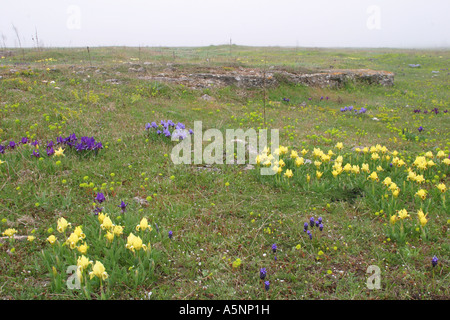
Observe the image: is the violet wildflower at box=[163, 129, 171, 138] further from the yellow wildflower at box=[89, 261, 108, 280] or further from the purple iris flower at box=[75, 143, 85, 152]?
the yellow wildflower at box=[89, 261, 108, 280]

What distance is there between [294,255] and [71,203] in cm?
348

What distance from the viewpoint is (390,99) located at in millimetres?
15773

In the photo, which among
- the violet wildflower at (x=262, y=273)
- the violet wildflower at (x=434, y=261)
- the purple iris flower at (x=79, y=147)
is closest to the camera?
the violet wildflower at (x=262, y=273)

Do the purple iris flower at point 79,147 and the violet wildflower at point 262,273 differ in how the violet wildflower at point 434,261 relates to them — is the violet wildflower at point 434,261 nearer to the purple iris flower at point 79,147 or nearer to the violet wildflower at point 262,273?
the violet wildflower at point 262,273

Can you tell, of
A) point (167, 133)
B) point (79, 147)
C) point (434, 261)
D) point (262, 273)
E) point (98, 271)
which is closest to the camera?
point (98, 271)

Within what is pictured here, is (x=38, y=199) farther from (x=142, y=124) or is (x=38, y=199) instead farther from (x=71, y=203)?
(x=142, y=124)

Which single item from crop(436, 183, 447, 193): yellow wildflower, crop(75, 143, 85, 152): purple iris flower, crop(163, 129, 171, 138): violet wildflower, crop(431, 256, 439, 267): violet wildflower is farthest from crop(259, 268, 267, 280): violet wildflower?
crop(163, 129, 171, 138): violet wildflower

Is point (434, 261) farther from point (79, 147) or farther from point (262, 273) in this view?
point (79, 147)

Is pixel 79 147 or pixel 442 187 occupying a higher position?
pixel 79 147

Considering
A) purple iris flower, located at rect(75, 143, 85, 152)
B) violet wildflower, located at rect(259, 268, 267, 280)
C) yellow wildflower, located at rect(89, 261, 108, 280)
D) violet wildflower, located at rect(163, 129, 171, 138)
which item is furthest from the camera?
violet wildflower, located at rect(163, 129, 171, 138)

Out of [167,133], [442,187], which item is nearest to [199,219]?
[167,133]

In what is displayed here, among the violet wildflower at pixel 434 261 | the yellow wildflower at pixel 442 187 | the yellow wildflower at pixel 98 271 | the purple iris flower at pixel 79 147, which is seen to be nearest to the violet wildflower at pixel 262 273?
the yellow wildflower at pixel 98 271

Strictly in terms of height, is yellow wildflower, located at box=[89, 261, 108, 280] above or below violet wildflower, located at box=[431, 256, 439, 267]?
above
